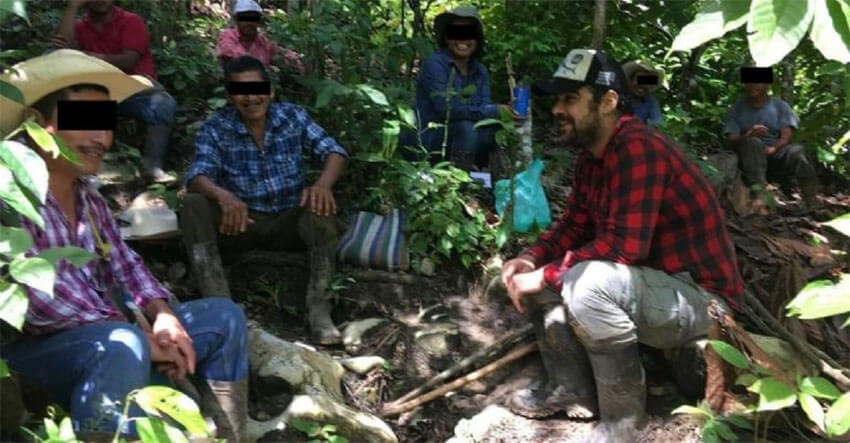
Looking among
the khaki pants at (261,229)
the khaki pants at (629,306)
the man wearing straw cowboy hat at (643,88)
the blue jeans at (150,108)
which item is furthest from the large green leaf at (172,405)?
the man wearing straw cowboy hat at (643,88)

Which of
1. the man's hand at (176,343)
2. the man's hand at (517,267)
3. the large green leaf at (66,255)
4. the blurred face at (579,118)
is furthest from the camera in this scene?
the man's hand at (517,267)

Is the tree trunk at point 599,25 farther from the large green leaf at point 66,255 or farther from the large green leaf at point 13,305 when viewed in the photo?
the large green leaf at point 13,305

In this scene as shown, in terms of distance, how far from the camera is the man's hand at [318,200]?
12.7ft

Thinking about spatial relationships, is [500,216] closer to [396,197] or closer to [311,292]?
[396,197]

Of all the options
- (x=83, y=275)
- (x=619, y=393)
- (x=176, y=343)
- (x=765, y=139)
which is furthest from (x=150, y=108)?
(x=765, y=139)

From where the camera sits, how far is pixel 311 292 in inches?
155

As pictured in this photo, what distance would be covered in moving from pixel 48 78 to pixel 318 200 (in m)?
1.60

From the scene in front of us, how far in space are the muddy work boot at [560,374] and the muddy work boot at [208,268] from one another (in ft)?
4.86

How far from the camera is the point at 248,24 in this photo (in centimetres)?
552

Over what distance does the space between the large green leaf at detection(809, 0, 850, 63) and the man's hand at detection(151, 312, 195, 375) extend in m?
2.03

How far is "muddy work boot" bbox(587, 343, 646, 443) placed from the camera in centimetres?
301

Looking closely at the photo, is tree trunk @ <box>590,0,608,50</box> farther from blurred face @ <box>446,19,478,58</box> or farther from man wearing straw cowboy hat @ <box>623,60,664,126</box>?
man wearing straw cowboy hat @ <box>623,60,664,126</box>

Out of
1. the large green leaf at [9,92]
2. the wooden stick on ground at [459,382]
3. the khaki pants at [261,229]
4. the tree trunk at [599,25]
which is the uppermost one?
the tree trunk at [599,25]

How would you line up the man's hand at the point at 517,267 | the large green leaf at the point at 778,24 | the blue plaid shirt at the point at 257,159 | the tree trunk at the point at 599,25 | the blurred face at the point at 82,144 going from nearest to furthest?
the large green leaf at the point at 778,24
the blurred face at the point at 82,144
the man's hand at the point at 517,267
the blue plaid shirt at the point at 257,159
the tree trunk at the point at 599,25
